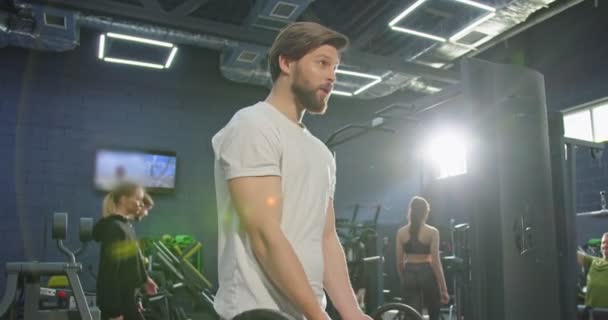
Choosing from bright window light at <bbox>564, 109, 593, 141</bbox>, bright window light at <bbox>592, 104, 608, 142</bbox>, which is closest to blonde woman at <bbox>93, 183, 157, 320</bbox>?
bright window light at <bbox>564, 109, 593, 141</bbox>

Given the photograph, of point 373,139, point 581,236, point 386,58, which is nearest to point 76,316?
point 386,58

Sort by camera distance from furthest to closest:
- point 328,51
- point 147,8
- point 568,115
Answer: point 568,115 → point 147,8 → point 328,51

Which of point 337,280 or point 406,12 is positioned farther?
point 406,12

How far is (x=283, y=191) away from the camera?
0.94 m

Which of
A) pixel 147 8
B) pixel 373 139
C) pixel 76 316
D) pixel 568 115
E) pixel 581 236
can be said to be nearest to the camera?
pixel 76 316

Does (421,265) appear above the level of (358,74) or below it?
below

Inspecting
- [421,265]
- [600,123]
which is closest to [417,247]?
[421,265]

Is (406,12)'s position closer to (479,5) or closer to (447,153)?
(479,5)

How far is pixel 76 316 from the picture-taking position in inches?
137

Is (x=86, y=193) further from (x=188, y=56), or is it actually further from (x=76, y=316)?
(x=76, y=316)

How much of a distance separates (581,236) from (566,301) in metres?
4.34

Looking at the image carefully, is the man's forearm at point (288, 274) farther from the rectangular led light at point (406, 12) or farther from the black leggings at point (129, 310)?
the rectangular led light at point (406, 12)

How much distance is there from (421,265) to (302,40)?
3698mm

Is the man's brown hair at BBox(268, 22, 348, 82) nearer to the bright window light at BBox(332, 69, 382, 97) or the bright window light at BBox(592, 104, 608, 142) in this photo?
the bright window light at BBox(332, 69, 382, 97)
